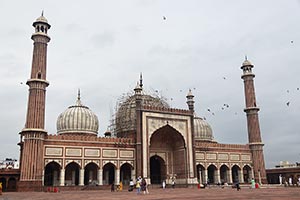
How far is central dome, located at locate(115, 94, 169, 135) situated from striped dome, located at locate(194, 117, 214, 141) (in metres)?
5.31

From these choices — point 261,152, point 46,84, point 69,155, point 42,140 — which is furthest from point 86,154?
point 261,152

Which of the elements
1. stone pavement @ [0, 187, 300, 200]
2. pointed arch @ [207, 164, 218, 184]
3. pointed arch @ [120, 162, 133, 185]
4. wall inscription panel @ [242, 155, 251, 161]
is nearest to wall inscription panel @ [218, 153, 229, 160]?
pointed arch @ [207, 164, 218, 184]

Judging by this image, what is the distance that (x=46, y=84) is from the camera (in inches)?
1005

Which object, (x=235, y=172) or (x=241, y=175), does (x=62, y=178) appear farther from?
(x=235, y=172)

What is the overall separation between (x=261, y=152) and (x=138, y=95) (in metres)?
14.3

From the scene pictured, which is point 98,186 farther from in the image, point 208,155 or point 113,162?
point 208,155

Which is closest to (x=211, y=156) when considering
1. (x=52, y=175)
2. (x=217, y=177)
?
(x=217, y=177)

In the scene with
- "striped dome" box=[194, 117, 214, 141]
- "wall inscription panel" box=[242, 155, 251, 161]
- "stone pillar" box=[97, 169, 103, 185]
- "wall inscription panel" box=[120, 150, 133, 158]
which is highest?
"striped dome" box=[194, 117, 214, 141]

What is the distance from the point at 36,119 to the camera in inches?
953

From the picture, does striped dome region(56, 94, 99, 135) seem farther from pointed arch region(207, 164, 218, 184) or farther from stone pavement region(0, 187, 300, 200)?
stone pavement region(0, 187, 300, 200)

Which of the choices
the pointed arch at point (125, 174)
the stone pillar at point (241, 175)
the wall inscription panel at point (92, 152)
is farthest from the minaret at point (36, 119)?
the stone pillar at point (241, 175)

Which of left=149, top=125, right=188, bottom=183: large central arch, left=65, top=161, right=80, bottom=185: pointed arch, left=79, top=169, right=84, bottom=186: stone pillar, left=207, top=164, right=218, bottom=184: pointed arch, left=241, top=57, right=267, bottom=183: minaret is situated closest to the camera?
left=79, top=169, right=84, bottom=186: stone pillar

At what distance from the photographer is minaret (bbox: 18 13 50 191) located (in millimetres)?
22875

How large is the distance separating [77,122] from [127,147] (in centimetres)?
536
